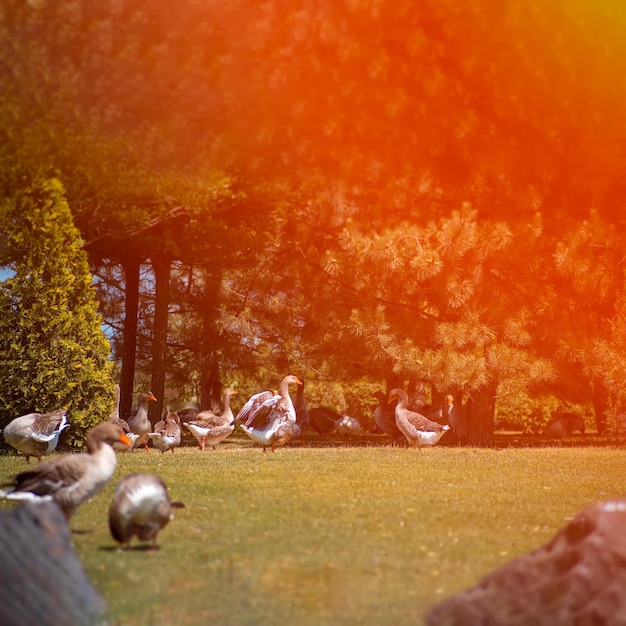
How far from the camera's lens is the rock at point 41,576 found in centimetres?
447

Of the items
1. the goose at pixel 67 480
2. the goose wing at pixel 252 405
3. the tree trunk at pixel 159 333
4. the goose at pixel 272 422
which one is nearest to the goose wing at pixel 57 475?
the goose at pixel 67 480

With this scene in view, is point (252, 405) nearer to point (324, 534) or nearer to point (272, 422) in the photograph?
point (272, 422)

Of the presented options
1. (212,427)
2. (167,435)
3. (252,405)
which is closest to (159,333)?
(252,405)

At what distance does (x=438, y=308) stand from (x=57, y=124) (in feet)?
21.3

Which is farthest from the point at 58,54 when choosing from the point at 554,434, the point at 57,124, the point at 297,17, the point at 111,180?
the point at 554,434

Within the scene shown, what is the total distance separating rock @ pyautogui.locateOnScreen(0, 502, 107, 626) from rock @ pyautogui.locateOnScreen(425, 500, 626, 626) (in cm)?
164

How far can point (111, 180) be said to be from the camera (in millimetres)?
11906

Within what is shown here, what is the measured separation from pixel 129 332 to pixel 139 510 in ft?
33.7

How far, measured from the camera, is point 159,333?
15.6 m

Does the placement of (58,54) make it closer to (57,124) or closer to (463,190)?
(57,124)

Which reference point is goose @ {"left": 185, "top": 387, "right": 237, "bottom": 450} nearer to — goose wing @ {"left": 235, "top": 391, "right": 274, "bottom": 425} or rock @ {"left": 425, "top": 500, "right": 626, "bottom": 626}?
goose wing @ {"left": 235, "top": 391, "right": 274, "bottom": 425}

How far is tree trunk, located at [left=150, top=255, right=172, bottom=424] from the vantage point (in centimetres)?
1563

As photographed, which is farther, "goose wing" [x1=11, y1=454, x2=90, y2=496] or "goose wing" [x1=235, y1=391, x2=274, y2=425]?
"goose wing" [x1=235, y1=391, x2=274, y2=425]

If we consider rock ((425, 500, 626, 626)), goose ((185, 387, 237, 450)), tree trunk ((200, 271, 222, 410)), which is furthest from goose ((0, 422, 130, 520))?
tree trunk ((200, 271, 222, 410))
